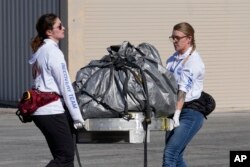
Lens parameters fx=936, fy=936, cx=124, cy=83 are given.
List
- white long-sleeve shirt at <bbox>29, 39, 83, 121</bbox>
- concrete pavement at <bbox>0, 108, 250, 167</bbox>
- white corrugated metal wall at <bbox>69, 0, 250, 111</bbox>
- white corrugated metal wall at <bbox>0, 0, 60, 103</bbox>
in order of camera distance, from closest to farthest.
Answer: white long-sleeve shirt at <bbox>29, 39, 83, 121</bbox> → concrete pavement at <bbox>0, 108, 250, 167</bbox> → white corrugated metal wall at <bbox>69, 0, 250, 111</bbox> → white corrugated metal wall at <bbox>0, 0, 60, 103</bbox>

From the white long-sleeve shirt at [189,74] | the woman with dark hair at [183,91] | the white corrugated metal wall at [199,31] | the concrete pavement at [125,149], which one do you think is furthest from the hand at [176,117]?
the white corrugated metal wall at [199,31]

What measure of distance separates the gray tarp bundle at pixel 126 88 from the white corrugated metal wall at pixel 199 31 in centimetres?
1290

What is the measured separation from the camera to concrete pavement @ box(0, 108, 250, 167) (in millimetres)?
13310

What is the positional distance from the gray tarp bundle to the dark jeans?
0.77 ft

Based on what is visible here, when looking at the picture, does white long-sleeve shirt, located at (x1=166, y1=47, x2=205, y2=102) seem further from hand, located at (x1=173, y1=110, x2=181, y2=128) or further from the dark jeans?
the dark jeans

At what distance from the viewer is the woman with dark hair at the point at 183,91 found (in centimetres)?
899

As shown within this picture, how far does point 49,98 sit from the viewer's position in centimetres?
867

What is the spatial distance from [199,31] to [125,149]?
8744 millimetres

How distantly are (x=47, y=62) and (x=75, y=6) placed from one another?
13.3 metres

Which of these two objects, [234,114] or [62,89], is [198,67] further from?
[234,114]

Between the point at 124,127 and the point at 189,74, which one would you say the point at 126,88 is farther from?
the point at 189,74

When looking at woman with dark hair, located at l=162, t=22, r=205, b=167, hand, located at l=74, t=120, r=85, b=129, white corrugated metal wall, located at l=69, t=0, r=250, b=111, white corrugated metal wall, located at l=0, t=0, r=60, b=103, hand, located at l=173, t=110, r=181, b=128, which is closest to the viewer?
hand, located at l=74, t=120, r=85, b=129

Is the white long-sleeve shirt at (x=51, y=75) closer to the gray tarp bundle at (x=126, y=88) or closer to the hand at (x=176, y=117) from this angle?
the gray tarp bundle at (x=126, y=88)

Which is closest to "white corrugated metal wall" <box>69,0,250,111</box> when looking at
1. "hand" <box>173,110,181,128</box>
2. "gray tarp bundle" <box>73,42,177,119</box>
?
"gray tarp bundle" <box>73,42,177,119</box>
